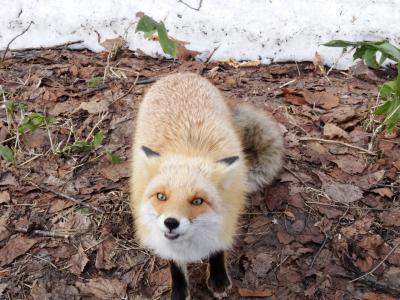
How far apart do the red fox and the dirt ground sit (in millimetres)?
299

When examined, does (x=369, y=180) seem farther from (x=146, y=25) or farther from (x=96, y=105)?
(x=96, y=105)

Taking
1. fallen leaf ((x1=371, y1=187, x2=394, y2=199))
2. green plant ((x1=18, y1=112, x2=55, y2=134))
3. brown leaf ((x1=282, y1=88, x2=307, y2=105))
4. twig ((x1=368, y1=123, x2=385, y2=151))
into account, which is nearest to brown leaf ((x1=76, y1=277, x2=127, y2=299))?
green plant ((x1=18, y1=112, x2=55, y2=134))

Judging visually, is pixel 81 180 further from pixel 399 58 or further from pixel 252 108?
pixel 399 58

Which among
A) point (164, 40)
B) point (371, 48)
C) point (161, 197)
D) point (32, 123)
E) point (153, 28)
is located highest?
point (153, 28)

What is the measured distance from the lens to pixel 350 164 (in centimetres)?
421

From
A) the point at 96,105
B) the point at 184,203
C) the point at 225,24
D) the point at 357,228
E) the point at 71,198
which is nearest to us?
the point at 184,203

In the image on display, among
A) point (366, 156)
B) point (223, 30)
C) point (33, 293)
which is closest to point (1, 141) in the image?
point (33, 293)

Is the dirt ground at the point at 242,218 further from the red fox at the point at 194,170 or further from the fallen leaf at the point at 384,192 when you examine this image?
the red fox at the point at 194,170

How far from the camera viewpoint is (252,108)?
4320 millimetres

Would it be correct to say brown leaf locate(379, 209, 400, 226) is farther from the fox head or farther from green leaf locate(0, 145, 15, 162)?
green leaf locate(0, 145, 15, 162)

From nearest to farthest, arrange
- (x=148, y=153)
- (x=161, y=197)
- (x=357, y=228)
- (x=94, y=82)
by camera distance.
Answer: (x=161, y=197) → (x=148, y=153) → (x=357, y=228) → (x=94, y=82)

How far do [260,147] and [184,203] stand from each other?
4.97 ft

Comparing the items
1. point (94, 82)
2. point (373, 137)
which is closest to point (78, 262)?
point (94, 82)

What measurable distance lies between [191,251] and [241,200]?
602mm
